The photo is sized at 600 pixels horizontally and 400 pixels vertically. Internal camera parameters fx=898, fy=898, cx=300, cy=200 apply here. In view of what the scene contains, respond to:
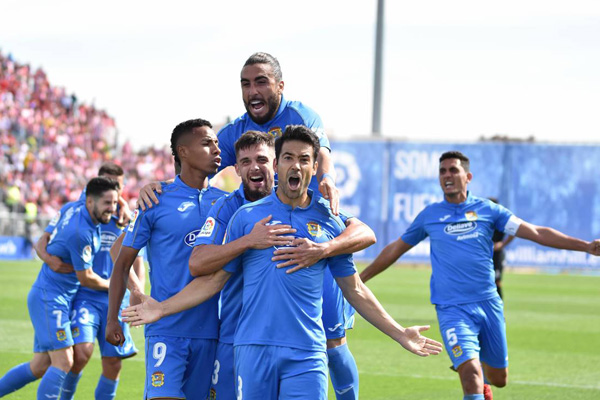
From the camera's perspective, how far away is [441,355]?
512 inches

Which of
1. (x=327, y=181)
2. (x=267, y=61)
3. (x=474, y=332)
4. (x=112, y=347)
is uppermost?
(x=267, y=61)

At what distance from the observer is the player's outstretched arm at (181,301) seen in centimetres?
528

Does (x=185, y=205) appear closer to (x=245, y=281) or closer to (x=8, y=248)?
(x=245, y=281)

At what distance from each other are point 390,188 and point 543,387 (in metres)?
21.4

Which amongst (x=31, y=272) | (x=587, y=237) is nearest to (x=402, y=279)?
(x=587, y=237)

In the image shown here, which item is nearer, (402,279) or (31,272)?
(31,272)

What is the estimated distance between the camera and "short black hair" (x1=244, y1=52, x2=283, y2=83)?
6.27 metres

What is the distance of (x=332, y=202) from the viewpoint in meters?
5.31

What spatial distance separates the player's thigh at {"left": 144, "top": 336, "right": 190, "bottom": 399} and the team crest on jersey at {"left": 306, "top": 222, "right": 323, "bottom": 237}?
1226mm

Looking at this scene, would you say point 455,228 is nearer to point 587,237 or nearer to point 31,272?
point 31,272

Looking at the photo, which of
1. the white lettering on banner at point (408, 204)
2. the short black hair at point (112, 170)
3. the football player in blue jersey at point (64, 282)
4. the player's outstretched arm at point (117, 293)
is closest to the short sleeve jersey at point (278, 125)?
the player's outstretched arm at point (117, 293)

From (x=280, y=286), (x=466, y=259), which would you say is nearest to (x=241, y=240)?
(x=280, y=286)

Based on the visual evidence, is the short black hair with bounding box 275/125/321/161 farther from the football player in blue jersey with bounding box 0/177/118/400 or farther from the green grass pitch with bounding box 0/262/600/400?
the green grass pitch with bounding box 0/262/600/400

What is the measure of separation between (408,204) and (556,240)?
23.1 metres
